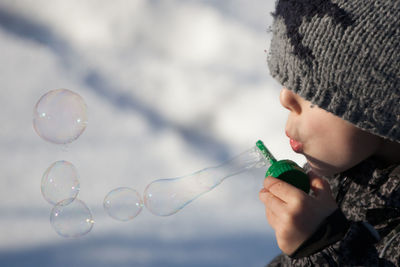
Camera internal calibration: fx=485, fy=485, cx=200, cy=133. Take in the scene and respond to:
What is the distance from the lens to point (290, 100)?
211cm

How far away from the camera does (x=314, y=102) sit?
6.59ft

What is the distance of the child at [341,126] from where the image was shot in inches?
75.1

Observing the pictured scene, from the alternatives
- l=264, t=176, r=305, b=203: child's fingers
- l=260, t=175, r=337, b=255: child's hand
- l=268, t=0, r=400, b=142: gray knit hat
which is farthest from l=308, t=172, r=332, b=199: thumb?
l=268, t=0, r=400, b=142: gray knit hat

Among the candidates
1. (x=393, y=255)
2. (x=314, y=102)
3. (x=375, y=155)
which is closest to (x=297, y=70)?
(x=314, y=102)

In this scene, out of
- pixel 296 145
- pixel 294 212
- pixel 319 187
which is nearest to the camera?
pixel 294 212

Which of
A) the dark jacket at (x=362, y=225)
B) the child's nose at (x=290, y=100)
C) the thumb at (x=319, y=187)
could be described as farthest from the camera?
the child's nose at (x=290, y=100)

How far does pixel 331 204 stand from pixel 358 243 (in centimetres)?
18

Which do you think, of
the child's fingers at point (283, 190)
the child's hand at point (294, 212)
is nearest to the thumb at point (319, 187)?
the child's hand at point (294, 212)

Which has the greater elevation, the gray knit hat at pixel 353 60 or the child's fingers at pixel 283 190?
the gray knit hat at pixel 353 60

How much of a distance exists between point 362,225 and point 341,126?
0.41 m

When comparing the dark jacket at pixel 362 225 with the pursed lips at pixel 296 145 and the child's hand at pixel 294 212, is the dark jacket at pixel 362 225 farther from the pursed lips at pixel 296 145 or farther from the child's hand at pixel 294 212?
the pursed lips at pixel 296 145

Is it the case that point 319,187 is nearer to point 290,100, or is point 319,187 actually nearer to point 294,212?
point 294,212

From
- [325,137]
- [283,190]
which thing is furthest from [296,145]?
[283,190]

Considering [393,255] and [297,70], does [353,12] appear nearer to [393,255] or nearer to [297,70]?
[297,70]
